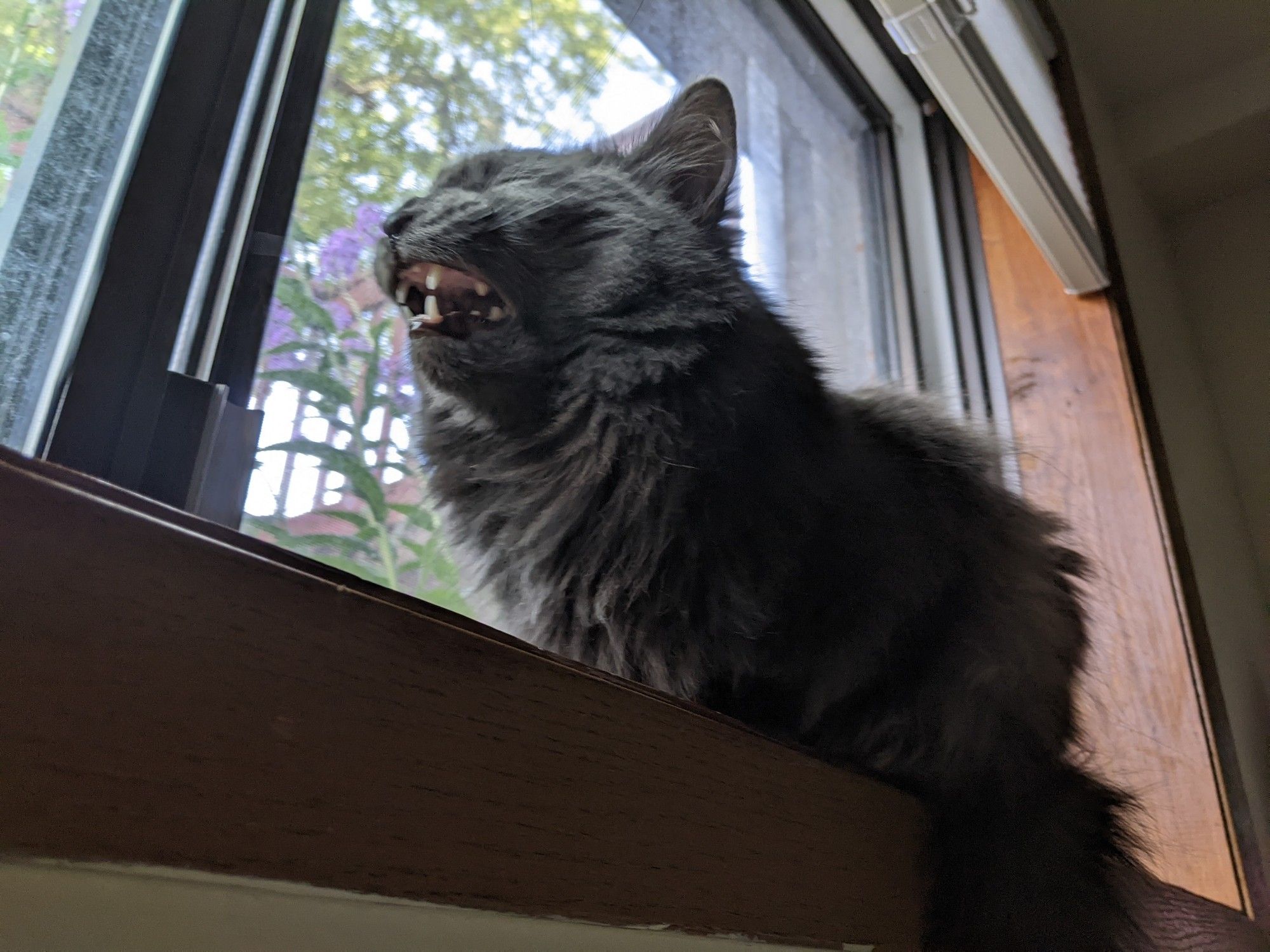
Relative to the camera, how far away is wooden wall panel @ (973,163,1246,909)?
1.39m

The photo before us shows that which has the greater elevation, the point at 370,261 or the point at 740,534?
the point at 370,261

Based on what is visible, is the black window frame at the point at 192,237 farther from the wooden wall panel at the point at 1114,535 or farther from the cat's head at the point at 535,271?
the wooden wall panel at the point at 1114,535

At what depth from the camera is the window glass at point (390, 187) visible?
76 cm

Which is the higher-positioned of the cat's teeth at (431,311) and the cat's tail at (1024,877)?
the cat's teeth at (431,311)

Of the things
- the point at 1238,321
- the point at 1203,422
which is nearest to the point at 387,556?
the point at 1203,422

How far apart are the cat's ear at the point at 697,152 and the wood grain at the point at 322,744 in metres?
0.57

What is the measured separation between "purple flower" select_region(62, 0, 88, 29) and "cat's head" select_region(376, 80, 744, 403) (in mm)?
268

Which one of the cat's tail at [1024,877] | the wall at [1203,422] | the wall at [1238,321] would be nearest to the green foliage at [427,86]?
the cat's tail at [1024,877]

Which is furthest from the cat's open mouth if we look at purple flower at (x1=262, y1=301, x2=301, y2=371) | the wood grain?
the wood grain

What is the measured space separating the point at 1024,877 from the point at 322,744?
25.5 inches

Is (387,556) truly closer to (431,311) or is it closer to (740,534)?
(431,311)

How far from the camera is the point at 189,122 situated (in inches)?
25.7

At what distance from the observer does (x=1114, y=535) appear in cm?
157

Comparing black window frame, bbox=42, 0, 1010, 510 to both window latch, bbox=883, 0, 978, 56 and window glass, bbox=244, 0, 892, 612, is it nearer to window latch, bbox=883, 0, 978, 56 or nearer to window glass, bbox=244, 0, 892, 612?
window glass, bbox=244, 0, 892, 612
